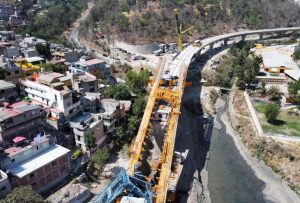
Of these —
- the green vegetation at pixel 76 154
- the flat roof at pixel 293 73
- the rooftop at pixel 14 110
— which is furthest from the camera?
the flat roof at pixel 293 73

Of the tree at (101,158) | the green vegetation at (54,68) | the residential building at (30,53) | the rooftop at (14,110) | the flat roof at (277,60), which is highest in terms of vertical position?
the residential building at (30,53)

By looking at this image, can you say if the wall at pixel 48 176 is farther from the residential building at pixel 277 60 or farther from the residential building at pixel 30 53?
the residential building at pixel 277 60

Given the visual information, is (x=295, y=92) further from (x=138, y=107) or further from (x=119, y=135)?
(x=119, y=135)

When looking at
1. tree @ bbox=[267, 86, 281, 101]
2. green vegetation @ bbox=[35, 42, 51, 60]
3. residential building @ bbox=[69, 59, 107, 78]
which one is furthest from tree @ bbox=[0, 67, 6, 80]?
tree @ bbox=[267, 86, 281, 101]

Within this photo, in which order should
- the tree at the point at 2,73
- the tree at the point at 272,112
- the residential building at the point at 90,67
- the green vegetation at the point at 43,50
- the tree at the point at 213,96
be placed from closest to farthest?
1. the tree at the point at 2,73
2. the tree at the point at 272,112
3. the residential building at the point at 90,67
4. the tree at the point at 213,96
5. the green vegetation at the point at 43,50

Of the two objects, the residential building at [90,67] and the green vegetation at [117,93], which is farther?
the residential building at [90,67]

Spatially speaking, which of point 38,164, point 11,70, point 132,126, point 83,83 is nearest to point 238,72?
point 132,126

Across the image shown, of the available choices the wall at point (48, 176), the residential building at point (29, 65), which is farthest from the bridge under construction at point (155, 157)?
the residential building at point (29, 65)
